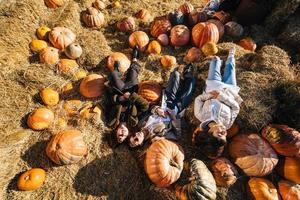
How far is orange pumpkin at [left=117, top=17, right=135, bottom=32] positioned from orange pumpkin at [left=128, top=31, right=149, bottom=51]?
0.42 meters

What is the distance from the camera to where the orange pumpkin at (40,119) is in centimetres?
591

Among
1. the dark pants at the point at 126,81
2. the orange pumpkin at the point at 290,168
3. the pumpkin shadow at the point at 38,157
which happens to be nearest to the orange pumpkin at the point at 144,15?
the dark pants at the point at 126,81

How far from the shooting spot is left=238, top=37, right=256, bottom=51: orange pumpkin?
24.0 ft

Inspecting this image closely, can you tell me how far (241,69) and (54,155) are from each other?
4384mm

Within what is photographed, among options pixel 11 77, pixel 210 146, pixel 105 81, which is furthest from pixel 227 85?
pixel 11 77

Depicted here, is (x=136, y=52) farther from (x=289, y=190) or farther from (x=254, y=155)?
(x=289, y=190)

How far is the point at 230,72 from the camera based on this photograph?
6.39 metres

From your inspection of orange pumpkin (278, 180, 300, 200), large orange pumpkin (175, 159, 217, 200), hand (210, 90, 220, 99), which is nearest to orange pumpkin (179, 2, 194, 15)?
hand (210, 90, 220, 99)

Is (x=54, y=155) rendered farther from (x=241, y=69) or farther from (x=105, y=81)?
(x=241, y=69)

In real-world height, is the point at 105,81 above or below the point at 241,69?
below

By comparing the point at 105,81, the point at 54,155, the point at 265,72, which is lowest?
the point at 54,155

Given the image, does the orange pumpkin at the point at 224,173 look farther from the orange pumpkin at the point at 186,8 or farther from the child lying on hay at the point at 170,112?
A: the orange pumpkin at the point at 186,8

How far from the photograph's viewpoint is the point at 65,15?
25.2 feet

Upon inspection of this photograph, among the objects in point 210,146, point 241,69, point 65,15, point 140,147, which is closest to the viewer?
point 210,146
